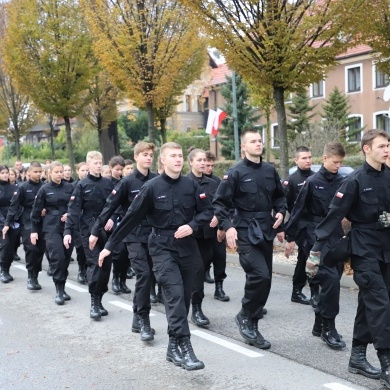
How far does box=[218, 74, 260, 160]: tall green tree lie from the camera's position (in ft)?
125

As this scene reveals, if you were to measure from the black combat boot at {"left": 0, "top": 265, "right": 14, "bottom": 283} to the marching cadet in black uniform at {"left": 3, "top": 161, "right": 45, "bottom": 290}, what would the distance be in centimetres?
64

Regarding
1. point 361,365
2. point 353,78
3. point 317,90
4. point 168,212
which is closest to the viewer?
point 361,365

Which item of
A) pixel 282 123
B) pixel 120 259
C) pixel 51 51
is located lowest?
pixel 120 259

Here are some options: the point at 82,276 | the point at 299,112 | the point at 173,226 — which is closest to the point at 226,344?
the point at 173,226

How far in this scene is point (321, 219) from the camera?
25.0 feet

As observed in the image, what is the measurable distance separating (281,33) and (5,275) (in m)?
6.19

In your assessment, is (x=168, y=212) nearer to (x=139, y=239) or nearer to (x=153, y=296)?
(x=139, y=239)

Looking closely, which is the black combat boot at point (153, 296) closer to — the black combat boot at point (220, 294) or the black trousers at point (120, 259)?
the black trousers at point (120, 259)

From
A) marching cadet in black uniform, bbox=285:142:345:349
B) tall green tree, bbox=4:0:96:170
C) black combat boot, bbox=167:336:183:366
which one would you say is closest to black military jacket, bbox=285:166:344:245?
marching cadet in black uniform, bbox=285:142:345:349

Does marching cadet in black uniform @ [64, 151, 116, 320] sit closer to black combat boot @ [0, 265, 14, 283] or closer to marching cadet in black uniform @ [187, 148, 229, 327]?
marching cadet in black uniform @ [187, 148, 229, 327]

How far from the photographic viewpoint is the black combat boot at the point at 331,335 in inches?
263

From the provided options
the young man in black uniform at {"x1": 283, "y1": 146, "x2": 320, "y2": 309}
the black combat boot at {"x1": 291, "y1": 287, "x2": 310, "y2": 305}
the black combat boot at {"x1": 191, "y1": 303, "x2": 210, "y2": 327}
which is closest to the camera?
the black combat boot at {"x1": 191, "y1": 303, "x2": 210, "y2": 327}

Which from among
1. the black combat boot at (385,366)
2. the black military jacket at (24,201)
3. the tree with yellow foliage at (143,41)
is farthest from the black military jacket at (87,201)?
the tree with yellow foliage at (143,41)

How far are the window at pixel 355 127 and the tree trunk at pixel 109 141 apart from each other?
1253 centimetres
